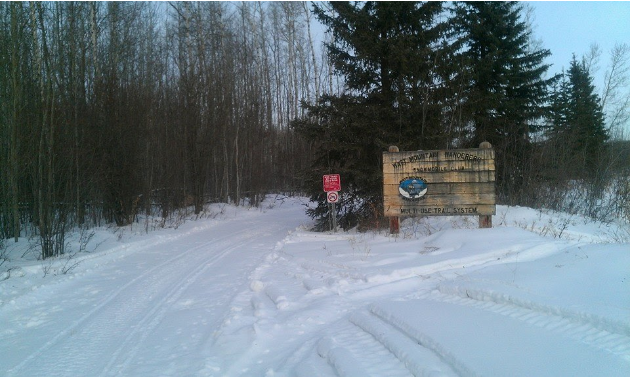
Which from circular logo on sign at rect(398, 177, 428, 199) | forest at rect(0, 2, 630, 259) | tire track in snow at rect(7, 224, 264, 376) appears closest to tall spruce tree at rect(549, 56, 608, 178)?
forest at rect(0, 2, 630, 259)

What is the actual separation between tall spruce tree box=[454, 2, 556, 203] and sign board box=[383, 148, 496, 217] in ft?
33.0

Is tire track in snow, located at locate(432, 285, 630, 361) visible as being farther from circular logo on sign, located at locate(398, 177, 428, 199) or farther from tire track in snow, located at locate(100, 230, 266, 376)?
circular logo on sign, located at locate(398, 177, 428, 199)

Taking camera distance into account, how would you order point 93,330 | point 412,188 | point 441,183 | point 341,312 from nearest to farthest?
1. point 93,330
2. point 341,312
3. point 441,183
4. point 412,188

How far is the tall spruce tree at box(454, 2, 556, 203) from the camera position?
877 inches

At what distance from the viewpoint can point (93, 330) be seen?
6.46 m

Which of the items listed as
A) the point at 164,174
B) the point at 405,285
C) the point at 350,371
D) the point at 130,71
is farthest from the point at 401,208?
the point at 130,71

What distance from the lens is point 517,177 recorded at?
22.5 meters

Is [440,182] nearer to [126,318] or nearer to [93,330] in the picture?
[126,318]

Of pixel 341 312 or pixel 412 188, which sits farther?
pixel 412 188

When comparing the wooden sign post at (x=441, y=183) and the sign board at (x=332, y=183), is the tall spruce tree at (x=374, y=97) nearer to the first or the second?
the sign board at (x=332, y=183)

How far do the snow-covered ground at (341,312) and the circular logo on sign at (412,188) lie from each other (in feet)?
6.24

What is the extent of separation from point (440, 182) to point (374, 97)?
536 centimetres

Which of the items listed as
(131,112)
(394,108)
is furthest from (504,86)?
(131,112)

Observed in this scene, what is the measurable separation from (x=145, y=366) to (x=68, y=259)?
829cm
